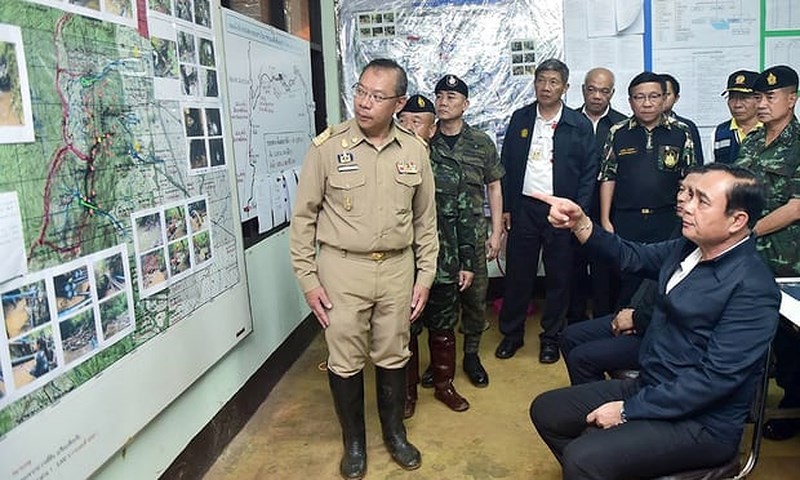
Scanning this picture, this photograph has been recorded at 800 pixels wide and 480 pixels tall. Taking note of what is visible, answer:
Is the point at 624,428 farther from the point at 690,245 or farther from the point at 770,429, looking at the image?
the point at 770,429

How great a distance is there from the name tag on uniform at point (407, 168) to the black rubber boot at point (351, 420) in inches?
28.9

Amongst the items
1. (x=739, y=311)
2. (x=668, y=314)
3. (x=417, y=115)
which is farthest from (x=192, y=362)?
(x=739, y=311)

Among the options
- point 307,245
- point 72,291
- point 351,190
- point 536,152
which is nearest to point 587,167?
point 536,152

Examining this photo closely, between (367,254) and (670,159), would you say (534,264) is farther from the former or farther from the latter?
(367,254)

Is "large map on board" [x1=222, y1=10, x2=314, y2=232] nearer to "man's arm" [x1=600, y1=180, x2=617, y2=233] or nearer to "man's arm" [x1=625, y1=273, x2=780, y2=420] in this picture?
"man's arm" [x1=600, y1=180, x2=617, y2=233]

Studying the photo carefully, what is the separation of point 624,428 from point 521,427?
1094 millimetres

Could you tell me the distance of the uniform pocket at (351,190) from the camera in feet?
7.21

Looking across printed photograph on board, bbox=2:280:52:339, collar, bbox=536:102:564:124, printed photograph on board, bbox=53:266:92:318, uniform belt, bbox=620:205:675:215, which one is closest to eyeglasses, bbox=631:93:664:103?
collar, bbox=536:102:564:124

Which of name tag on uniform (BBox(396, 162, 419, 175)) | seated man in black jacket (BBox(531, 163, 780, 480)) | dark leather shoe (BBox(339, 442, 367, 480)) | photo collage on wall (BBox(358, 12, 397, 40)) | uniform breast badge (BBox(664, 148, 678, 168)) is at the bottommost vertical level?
dark leather shoe (BBox(339, 442, 367, 480))

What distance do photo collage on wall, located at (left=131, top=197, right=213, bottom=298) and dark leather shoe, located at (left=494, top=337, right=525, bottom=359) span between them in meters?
1.75

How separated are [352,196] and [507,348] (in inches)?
64.7

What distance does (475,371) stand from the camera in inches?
123

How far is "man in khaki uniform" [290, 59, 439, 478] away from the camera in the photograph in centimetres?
220

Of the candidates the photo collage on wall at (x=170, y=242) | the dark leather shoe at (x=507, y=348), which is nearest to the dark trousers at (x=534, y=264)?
the dark leather shoe at (x=507, y=348)
